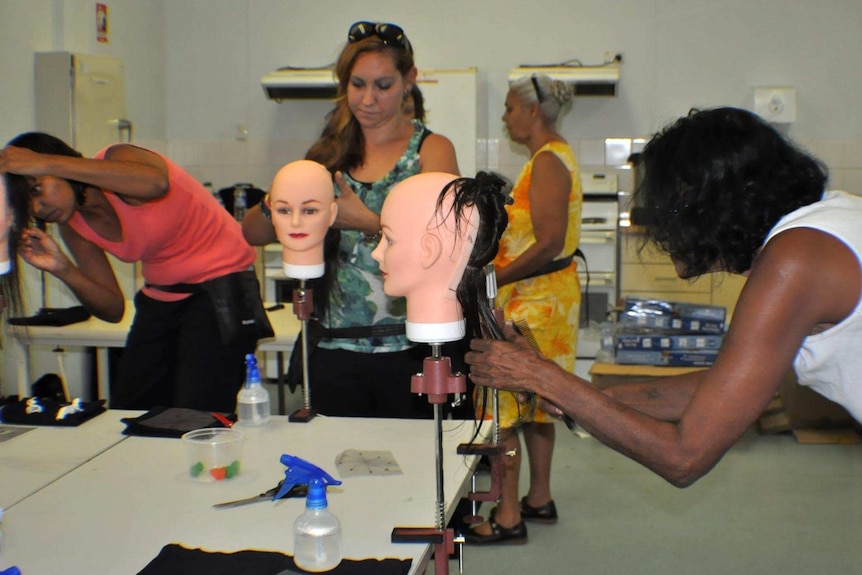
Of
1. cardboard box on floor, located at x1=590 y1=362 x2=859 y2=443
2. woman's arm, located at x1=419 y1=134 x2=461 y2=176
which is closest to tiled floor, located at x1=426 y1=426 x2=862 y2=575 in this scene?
cardboard box on floor, located at x1=590 y1=362 x2=859 y2=443

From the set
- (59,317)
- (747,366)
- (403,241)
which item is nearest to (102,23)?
(59,317)

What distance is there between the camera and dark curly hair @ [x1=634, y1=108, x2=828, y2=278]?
136 centimetres

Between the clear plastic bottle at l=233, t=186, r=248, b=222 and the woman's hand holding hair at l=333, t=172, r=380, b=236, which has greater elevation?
the clear plastic bottle at l=233, t=186, r=248, b=222

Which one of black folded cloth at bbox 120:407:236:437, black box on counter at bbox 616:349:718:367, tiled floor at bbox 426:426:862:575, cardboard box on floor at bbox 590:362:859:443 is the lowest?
tiled floor at bbox 426:426:862:575

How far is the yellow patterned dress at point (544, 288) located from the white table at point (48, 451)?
1.25 m

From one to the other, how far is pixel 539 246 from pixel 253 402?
3.66ft

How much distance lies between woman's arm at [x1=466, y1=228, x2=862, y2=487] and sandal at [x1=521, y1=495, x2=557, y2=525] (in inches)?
71.9

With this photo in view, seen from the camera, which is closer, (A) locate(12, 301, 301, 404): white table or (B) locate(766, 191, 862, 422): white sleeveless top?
(B) locate(766, 191, 862, 422): white sleeveless top

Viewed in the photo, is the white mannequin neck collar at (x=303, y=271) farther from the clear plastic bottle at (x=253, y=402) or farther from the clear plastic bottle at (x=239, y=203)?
the clear plastic bottle at (x=239, y=203)

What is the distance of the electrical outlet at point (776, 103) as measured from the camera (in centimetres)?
529

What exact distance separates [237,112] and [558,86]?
145 inches

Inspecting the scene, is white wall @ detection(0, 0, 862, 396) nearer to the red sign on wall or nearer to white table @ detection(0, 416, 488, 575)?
Answer: the red sign on wall

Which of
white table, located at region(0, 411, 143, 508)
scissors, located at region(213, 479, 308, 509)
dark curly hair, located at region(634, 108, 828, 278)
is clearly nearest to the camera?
dark curly hair, located at region(634, 108, 828, 278)

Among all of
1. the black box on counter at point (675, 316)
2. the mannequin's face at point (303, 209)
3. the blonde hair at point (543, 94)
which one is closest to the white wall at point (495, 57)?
the black box on counter at point (675, 316)
